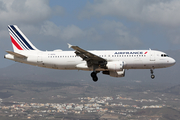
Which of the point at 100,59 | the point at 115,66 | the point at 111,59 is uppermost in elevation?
the point at 111,59

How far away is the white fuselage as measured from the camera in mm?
59031

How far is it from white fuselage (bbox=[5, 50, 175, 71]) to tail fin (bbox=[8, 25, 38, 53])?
3652mm

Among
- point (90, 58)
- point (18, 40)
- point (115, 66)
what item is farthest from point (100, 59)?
point (18, 40)

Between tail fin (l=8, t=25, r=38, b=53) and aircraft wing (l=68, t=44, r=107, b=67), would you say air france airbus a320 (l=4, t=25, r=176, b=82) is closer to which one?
aircraft wing (l=68, t=44, r=107, b=67)

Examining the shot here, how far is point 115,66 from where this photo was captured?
57875mm

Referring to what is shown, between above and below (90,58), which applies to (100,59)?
below

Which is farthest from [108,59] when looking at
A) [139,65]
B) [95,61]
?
[139,65]

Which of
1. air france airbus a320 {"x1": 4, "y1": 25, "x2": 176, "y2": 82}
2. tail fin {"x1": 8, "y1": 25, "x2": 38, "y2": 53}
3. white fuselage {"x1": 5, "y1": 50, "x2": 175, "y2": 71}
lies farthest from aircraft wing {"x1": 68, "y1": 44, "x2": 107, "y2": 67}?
tail fin {"x1": 8, "y1": 25, "x2": 38, "y2": 53}

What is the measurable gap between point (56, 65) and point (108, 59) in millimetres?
11143

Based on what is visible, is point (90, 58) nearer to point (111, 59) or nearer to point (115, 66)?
point (111, 59)

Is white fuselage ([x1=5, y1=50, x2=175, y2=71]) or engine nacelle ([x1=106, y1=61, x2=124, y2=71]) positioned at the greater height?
white fuselage ([x1=5, y1=50, x2=175, y2=71])

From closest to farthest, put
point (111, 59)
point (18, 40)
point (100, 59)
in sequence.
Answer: point (100, 59)
point (111, 59)
point (18, 40)

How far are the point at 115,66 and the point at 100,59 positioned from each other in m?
3.35

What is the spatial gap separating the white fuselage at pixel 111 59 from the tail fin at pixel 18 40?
3.65 m
